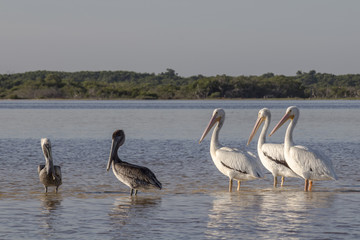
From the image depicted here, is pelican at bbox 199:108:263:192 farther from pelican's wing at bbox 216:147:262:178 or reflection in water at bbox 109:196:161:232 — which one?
reflection in water at bbox 109:196:161:232

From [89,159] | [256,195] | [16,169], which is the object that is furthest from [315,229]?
[89,159]

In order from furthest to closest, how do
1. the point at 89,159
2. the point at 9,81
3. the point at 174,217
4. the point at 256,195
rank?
the point at 9,81, the point at 89,159, the point at 256,195, the point at 174,217

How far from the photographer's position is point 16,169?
13875 millimetres

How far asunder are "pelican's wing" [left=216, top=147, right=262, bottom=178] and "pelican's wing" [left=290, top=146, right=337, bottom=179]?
0.65 m

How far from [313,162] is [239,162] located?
1.10m

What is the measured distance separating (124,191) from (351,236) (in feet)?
15.1

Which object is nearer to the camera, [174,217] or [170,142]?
[174,217]

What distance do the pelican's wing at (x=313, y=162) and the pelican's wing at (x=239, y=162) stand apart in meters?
0.65

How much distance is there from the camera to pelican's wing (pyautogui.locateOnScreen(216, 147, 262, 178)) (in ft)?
34.0

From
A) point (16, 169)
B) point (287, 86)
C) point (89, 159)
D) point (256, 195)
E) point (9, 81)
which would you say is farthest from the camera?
point (9, 81)

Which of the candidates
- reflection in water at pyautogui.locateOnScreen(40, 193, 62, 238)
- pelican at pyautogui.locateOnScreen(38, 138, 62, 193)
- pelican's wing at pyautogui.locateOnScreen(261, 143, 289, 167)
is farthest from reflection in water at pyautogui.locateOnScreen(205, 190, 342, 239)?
pelican at pyautogui.locateOnScreen(38, 138, 62, 193)

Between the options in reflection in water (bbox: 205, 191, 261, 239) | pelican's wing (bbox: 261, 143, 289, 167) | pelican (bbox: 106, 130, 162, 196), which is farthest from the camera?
pelican's wing (bbox: 261, 143, 289, 167)

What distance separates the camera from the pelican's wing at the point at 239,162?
34.0ft

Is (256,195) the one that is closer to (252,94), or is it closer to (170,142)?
(170,142)
